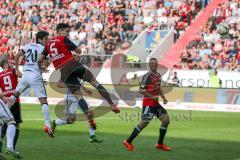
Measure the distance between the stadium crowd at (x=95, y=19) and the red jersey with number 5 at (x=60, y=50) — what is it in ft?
71.9

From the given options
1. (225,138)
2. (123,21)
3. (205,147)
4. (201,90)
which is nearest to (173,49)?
(123,21)

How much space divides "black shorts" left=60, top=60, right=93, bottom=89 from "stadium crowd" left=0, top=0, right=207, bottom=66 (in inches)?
859

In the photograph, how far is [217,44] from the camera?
36156mm

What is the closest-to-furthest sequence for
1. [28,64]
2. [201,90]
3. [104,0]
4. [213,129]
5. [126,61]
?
1. [28,64]
2. [213,129]
3. [201,90]
4. [126,61]
5. [104,0]

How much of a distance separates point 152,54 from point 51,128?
2310 centimetres

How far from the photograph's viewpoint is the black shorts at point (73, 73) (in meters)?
16.1

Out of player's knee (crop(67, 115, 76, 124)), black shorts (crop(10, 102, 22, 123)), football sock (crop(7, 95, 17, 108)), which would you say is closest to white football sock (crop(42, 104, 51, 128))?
player's knee (crop(67, 115, 76, 124))

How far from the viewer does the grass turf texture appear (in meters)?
14.6

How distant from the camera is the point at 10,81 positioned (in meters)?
14.9

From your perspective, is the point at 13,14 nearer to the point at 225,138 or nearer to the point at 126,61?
the point at 126,61

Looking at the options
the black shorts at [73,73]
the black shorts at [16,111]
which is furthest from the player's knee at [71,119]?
the black shorts at [16,111]

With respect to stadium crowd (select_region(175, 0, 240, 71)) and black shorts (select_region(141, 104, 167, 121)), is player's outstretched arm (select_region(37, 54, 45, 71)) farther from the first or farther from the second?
stadium crowd (select_region(175, 0, 240, 71))

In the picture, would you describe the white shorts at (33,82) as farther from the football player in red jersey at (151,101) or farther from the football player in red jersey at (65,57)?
the football player in red jersey at (151,101)

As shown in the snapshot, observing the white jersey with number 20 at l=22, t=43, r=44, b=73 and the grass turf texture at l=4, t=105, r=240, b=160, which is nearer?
the grass turf texture at l=4, t=105, r=240, b=160
